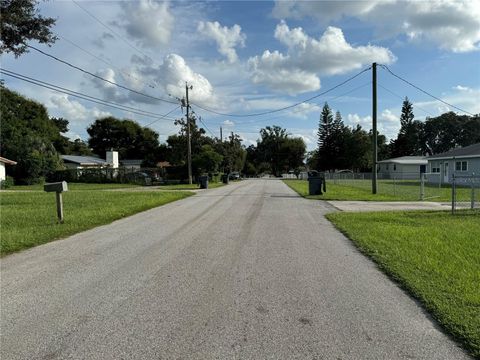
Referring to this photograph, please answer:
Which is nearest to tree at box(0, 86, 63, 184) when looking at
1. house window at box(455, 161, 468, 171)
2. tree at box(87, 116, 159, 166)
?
house window at box(455, 161, 468, 171)

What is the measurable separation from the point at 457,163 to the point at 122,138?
79.1 meters

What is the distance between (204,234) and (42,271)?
403 centimetres

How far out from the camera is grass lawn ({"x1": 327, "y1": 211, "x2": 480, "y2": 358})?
14.4 feet

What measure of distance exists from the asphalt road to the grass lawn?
216mm

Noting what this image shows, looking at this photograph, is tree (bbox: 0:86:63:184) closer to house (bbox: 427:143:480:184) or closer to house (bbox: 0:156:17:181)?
house (bbox: 0:156:17:181)

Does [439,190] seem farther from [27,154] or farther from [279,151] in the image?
[279,151]

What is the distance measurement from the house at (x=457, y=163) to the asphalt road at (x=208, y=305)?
28.7 metres

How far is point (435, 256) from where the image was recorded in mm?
7125

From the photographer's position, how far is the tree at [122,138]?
9906cm

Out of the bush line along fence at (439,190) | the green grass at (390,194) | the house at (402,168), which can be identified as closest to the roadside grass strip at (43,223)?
the green grass at (390,194)

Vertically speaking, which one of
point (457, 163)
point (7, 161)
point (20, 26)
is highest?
point (20, 26)

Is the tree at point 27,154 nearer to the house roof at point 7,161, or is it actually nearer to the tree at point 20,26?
the house roof at point 7,161

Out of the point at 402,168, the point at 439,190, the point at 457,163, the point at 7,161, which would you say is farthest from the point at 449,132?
the point at 7,161

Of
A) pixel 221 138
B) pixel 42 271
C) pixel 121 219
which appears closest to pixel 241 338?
pixel 42 271
